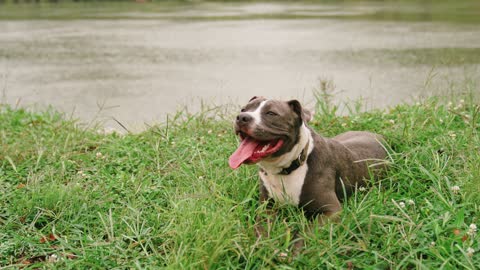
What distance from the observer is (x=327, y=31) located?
13531 mm

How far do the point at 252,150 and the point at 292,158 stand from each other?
273 mm

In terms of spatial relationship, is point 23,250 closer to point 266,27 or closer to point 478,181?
point 478,181

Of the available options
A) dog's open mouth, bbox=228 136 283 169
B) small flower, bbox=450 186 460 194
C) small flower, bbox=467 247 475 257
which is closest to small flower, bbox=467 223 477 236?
small flower, bbox=467 247 475 257

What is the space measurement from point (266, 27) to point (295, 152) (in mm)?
12165

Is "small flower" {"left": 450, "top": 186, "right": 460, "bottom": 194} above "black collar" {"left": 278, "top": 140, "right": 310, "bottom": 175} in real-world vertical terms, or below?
below

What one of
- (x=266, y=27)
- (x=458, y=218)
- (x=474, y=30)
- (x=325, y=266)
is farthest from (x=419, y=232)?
(x=266, y=27)

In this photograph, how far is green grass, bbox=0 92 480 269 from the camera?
2.78m

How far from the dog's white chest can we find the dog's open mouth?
259 millimetres

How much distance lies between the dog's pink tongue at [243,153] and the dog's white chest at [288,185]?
29 centimetres

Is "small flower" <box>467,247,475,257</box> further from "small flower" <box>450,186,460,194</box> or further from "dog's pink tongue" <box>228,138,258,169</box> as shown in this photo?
"dog's pink tongue" <box>228,138,258,169</box>

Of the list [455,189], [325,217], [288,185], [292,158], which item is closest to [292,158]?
[292,158]

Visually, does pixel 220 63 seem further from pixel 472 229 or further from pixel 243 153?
pixel 472 229

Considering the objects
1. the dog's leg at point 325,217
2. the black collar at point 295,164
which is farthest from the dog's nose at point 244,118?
the dog's leg at point 325,217

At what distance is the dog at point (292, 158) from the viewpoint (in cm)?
303
